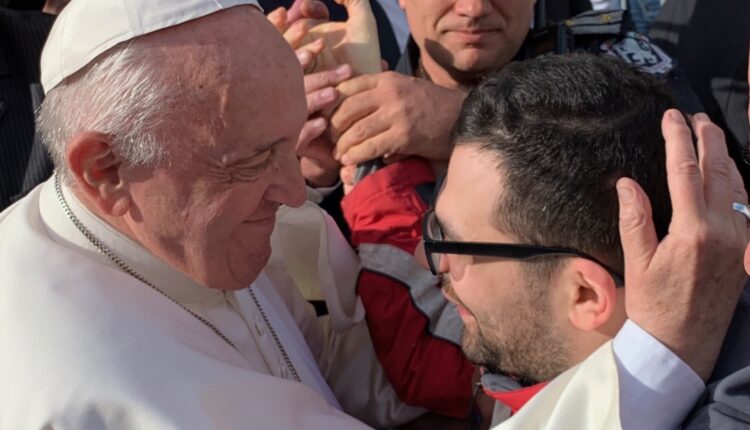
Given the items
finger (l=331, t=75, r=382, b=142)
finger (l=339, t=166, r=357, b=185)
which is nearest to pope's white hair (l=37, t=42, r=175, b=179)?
finger (l=331, t=75, r=382, b=142)

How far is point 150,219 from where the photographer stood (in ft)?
6.40

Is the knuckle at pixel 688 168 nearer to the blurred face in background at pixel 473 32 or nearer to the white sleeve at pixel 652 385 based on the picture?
the white sleeve at pixel 652 385

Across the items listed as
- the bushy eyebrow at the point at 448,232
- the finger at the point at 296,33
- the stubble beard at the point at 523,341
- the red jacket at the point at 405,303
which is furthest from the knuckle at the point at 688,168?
the finger at the point at 296,33

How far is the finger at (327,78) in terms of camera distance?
2447mm

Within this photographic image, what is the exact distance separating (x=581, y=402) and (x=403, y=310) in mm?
781

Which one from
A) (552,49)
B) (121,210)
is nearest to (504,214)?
(121,210)

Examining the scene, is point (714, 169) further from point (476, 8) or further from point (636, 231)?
point (476, 8)

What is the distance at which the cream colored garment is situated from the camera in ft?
5.39

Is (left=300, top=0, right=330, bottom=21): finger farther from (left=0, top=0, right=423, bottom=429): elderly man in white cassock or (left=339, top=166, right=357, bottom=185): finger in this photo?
(left=0, top=0, right=423, bottom=429): elderly man in white cassock

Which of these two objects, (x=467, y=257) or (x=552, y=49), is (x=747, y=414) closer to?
(x=467, y=257)

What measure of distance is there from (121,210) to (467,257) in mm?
691

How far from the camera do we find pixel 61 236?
80.4 inches

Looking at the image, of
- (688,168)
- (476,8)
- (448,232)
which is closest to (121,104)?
(448,232)

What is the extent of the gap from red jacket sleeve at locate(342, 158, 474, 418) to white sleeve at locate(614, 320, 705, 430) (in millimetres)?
710
